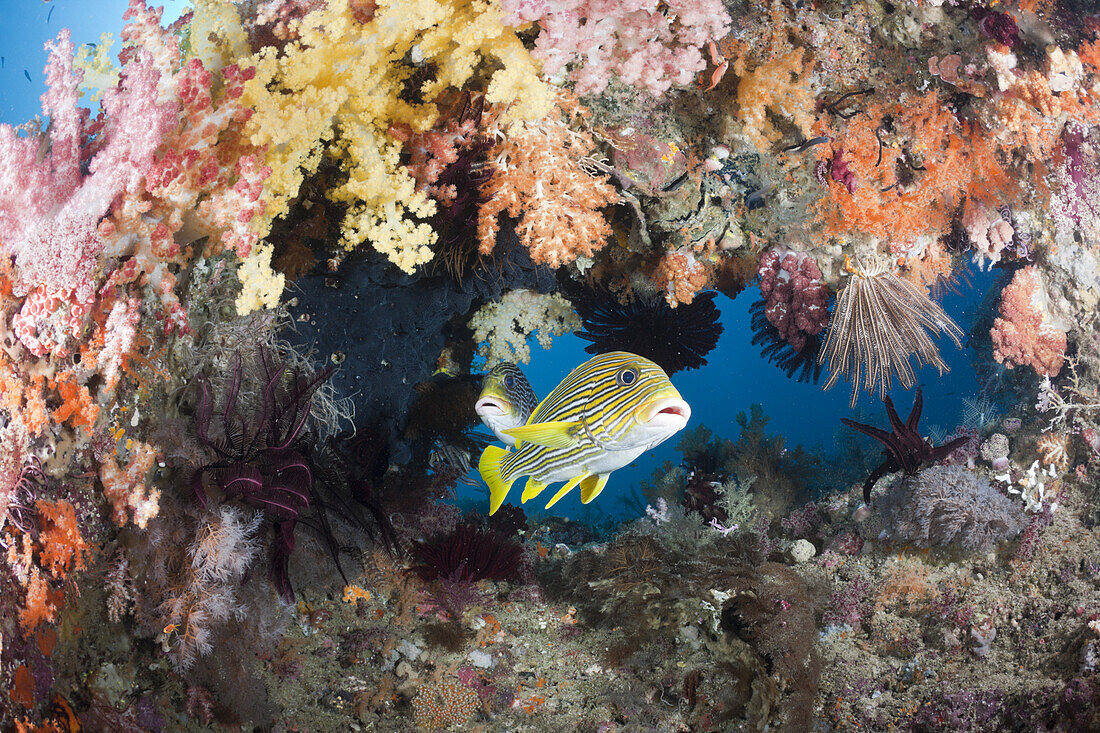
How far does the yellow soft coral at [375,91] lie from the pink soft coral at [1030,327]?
136 inches

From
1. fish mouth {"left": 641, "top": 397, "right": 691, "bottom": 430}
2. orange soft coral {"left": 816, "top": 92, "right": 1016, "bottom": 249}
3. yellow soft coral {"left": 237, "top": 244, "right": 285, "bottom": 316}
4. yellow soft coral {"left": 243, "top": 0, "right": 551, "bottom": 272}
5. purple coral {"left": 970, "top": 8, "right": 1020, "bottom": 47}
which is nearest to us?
fish mouth {"left": 641, "top": 397, "right": 691, "bottom": 430}

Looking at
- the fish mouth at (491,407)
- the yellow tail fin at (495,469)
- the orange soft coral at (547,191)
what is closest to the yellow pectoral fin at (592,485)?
the yellow tail fin at (495,469)

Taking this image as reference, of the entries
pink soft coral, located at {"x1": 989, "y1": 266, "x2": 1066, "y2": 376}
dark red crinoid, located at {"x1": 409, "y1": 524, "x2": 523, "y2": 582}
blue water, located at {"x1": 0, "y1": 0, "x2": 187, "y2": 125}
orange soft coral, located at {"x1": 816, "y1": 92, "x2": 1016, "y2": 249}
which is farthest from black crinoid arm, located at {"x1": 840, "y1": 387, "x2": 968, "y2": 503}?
blue water, located at {"x1": 0, "y1": 0, "x2": 187, "y2": 125}

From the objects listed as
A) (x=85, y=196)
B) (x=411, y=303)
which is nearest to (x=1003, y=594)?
(x=411, y=303)

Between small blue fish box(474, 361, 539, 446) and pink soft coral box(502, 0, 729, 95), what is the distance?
1.56 m

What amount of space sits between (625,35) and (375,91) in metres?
1.23

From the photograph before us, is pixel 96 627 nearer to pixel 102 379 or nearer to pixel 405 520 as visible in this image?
pixel 102 379

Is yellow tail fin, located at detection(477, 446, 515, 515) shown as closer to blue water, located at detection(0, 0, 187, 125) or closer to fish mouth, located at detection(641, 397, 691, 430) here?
fish mouth, located at detection(641, 397, 691, 430)

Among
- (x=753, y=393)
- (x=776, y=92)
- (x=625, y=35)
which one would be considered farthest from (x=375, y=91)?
(x=753, y=393)

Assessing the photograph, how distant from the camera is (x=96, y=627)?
236 centimetres

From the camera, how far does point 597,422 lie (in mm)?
2246

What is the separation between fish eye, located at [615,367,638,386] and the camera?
2229 mm

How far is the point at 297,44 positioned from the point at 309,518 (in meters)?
2.41

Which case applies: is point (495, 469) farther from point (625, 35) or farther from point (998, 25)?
point (998, 25)
